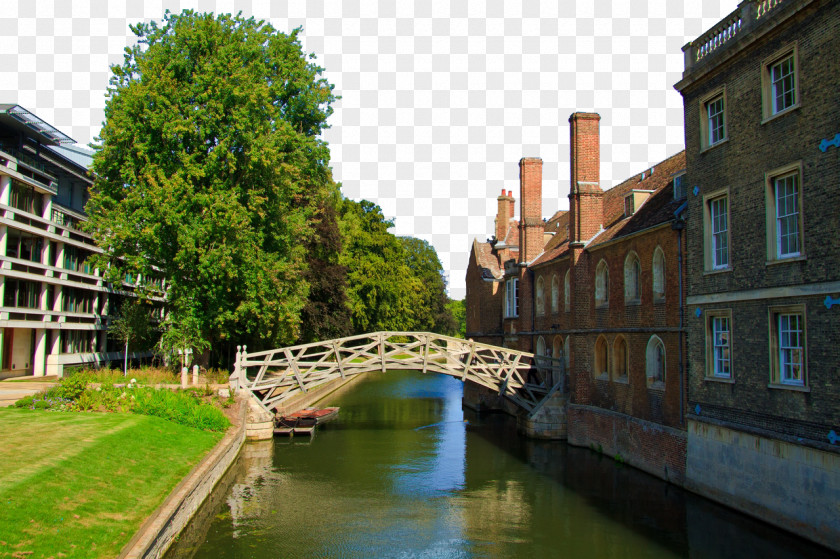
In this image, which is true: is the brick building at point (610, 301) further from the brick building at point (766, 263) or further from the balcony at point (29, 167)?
the balcony at point (29, 167)

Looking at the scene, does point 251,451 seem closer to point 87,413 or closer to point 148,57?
point 87,413

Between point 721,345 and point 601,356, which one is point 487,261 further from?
point 721,345

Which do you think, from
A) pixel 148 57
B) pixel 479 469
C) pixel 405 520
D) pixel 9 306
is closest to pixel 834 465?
pixel 405 520

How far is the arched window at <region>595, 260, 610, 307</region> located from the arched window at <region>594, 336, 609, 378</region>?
1419mm

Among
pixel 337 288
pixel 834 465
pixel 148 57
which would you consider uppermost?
pixel 148 57

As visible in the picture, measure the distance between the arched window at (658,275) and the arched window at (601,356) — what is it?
14.0ft

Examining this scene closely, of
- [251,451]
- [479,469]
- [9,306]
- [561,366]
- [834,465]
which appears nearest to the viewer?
[834,465]

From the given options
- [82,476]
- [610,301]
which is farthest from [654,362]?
[82,476]

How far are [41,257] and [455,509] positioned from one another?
27190 mm

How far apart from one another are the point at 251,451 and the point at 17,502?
1415 centimetres

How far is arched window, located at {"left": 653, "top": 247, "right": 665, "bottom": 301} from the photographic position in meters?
19.7

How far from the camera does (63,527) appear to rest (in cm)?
1002

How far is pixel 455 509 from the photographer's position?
17016 mm

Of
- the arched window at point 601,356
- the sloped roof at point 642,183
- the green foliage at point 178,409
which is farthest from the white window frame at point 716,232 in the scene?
the green foliage at point 178,409
